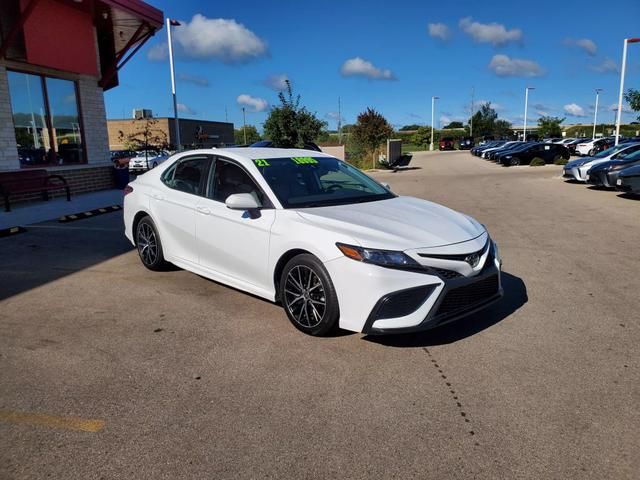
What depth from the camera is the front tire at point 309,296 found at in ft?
12.6

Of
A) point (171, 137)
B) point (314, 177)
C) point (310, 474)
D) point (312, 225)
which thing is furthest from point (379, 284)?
point (171, 137)

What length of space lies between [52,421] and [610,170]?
52.8 ft

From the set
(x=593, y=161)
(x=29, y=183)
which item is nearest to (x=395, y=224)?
(x=29, y=183)

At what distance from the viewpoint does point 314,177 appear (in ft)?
A: 16.5

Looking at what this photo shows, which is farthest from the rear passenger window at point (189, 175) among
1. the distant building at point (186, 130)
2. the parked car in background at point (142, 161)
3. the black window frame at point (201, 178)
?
the distant building at point (186, 130)

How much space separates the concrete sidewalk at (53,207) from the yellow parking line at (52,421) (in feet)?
25.1

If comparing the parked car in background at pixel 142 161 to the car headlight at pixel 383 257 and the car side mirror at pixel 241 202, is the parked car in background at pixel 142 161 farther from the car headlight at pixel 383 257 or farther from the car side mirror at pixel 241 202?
the car headlight at pixel 383 257

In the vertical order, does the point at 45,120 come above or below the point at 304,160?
above

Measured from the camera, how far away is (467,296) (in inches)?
152

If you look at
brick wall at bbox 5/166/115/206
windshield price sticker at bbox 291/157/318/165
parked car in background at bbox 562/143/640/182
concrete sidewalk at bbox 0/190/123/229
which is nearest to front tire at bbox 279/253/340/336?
windshield price sticker at bbox 291/157/318/165

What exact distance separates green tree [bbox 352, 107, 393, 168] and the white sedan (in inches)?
1176

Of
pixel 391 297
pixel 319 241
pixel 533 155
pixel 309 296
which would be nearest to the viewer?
pixel 391 297

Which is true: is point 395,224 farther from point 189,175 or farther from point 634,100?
point 634,100

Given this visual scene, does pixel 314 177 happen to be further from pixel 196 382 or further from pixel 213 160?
pixel 196 382
